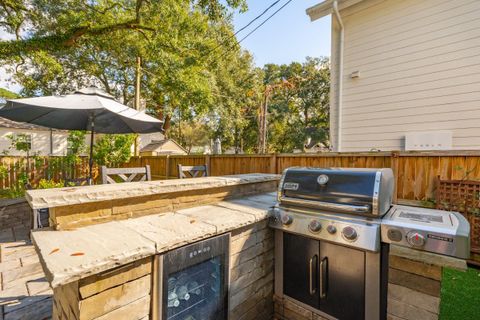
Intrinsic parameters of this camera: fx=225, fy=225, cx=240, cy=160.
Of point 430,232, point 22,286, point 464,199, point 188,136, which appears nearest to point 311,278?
point 430,232

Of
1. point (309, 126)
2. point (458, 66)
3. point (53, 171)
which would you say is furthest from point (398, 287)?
point (309, 126)

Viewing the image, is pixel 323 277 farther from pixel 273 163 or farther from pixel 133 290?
pixel 273 163

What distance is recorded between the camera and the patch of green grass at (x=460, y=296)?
86.9 inches

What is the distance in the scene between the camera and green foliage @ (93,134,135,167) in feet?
26.1

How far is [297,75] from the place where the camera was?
18156mm

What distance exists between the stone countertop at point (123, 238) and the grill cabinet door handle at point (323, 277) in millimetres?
595

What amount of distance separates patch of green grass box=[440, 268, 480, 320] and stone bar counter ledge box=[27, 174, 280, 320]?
1.83 m

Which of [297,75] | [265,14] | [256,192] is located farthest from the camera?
[297,75]

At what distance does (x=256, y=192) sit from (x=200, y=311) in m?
1.49

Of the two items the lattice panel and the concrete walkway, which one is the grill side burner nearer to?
the lattice panel

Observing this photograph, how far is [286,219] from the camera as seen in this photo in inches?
78.5

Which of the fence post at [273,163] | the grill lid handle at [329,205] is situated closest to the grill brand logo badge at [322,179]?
the grill lid handle at [329,205]

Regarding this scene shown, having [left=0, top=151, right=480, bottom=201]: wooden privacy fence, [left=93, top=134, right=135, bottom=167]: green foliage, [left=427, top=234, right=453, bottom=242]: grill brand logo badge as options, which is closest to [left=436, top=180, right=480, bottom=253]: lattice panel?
[left=0, top=151, right=480, bottom=201]: wooden privacy fence

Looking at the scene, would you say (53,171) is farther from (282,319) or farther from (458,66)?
(458,66)
